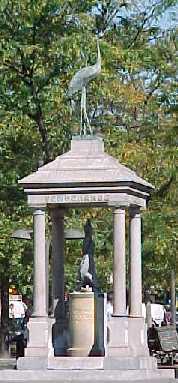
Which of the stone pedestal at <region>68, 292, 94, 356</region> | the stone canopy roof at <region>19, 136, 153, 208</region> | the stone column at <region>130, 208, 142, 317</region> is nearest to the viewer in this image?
the stone canopy roof at <region>19, 136, 153, 208</region>

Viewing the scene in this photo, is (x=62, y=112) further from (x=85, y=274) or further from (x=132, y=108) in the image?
(x=85, y=274)

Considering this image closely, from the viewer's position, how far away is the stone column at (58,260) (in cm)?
2788

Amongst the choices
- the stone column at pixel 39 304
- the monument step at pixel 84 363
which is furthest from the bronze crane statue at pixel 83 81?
the monument step at pixel 84 363

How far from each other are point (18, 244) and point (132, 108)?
513 centimetres

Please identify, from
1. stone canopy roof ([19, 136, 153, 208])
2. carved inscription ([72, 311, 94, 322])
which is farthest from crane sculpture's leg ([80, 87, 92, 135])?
carved inscription ([72, 311, 94, 322])

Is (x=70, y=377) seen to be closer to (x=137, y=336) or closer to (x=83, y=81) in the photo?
(x=137, y=336)


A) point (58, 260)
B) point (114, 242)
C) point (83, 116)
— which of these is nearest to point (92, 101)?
point (83, 116)

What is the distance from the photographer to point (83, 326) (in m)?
26.3

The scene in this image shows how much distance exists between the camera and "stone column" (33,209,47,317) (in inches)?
1023

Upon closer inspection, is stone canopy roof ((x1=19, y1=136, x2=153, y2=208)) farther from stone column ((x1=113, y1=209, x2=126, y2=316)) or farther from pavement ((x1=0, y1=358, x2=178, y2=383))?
pavement ((x1=0, y1=358, x2=178, y2=383))

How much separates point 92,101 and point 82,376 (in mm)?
10402

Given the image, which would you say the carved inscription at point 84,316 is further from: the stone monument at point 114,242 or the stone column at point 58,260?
the stone column at point 58,260

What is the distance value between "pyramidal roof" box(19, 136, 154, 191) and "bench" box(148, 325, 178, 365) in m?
7.06

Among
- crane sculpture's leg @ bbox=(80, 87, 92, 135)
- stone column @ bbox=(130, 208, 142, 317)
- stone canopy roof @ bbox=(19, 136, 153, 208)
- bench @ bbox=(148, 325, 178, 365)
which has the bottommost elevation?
bench @ bbox=(148, 325, 178, 365)
